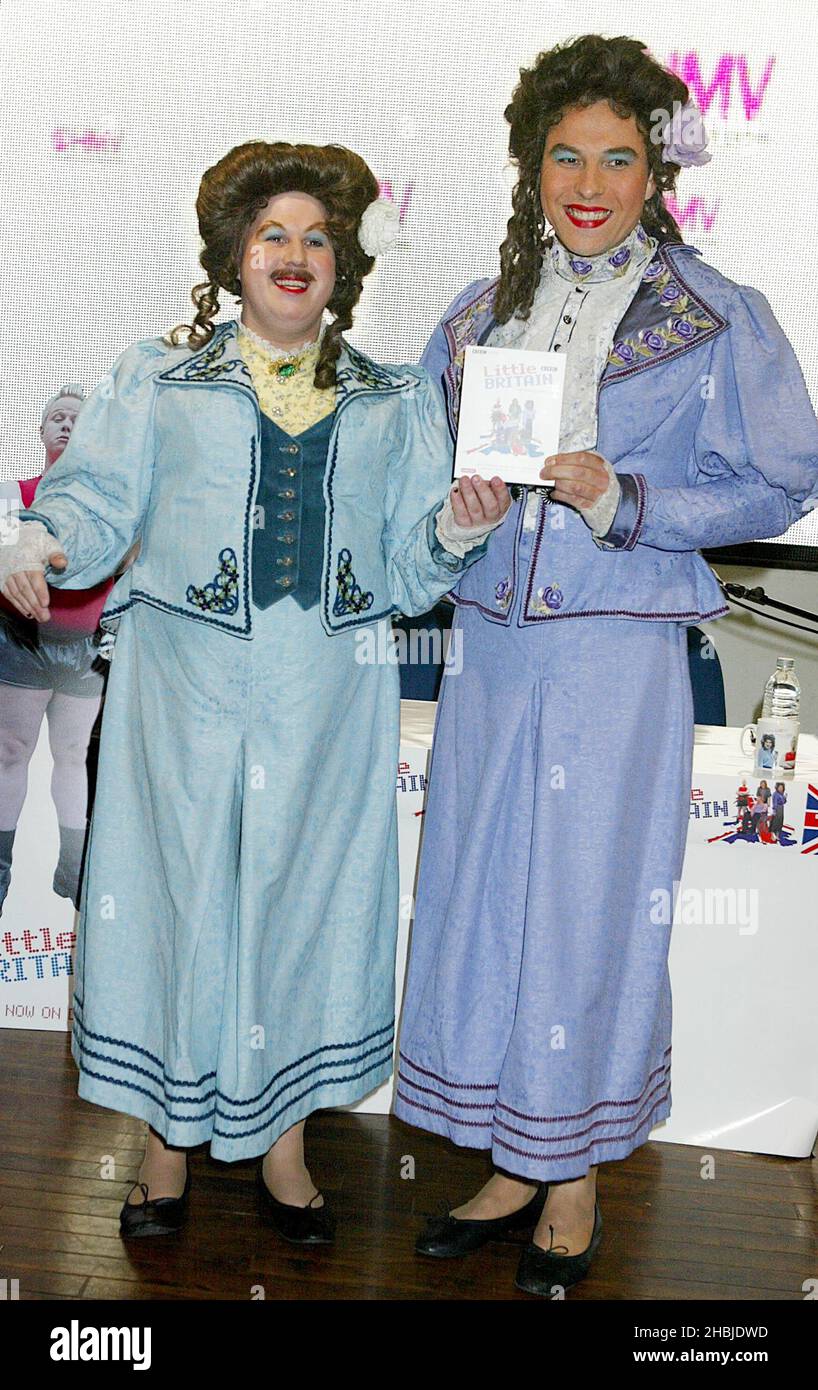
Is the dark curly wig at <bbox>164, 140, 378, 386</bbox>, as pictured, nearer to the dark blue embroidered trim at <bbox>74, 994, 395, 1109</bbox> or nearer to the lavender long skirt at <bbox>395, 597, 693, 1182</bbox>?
the lavender long skirt at <bbox>395, 597, 693, 1182</bbox>

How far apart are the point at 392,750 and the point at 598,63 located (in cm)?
109

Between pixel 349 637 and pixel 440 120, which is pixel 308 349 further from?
pixel 440 120

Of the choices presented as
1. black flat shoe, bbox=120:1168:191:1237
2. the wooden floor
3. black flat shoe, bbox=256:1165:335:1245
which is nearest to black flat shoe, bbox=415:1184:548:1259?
the wooden floor

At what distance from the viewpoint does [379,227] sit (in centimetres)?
213

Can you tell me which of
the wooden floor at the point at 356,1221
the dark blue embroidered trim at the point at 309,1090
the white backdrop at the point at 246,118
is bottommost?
the wooden floor at the point at 356,1221

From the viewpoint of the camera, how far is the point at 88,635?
11.1ft

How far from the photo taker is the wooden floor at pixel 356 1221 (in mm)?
2234

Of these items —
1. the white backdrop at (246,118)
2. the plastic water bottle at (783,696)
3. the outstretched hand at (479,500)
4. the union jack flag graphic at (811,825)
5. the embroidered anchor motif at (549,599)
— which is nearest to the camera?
the outstretched hand at (479,500)

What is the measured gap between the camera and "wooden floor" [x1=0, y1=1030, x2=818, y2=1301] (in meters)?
2.23

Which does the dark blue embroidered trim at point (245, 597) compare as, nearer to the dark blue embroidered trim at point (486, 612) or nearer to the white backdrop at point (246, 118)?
the dark blue embroidered trim at point (486, 612)

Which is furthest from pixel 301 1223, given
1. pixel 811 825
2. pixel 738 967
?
pixel 811 825

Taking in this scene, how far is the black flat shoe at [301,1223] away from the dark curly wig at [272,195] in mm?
1348

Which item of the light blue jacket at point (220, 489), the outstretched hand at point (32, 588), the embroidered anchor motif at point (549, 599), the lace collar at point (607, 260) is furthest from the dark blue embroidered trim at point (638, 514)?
the outstretched hand at point (32, 588)
